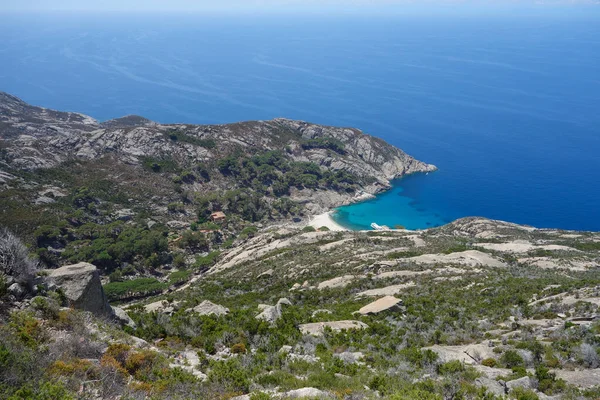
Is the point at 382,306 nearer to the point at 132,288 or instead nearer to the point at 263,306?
the point at 263,306

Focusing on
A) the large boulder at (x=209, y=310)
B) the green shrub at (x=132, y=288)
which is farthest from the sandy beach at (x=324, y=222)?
the large boulder at (x=209, y=310)

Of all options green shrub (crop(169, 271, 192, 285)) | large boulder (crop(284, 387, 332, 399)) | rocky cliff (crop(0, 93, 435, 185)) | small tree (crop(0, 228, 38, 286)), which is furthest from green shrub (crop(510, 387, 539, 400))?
rocky cliff (crop(0, 93, 435, 185))

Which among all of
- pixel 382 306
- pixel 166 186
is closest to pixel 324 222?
pixel 166 186

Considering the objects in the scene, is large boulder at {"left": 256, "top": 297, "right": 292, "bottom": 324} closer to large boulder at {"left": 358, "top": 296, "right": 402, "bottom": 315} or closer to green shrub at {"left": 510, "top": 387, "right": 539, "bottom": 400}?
large boulder at {"left": 358, "top": 296, "right": 402, "bottom": 315}

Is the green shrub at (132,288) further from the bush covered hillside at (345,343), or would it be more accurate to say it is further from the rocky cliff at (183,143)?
the rocky cliff at (183,143)

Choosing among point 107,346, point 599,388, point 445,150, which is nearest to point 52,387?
point 107,346

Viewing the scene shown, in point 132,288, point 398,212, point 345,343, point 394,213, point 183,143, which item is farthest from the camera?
point 183,143
